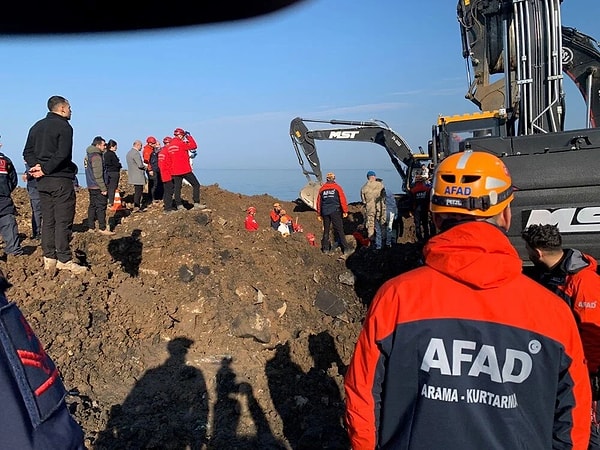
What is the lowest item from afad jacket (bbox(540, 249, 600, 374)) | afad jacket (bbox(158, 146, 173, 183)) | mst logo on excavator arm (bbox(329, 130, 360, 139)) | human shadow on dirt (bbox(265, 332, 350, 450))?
human shadow on dirt (bbox(265, 332, 350, 450))

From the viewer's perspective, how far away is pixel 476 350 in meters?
1.86

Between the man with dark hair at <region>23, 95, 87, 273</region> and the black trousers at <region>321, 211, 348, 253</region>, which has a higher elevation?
the man with dark hair at <region>23, 95, 87, 273</region>

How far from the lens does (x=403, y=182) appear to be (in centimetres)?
1620

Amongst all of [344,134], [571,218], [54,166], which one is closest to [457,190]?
[571,218]

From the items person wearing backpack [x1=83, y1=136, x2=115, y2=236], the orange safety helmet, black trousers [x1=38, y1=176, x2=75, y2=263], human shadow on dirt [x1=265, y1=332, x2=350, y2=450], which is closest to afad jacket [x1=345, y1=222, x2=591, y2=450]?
the orange safety helmet

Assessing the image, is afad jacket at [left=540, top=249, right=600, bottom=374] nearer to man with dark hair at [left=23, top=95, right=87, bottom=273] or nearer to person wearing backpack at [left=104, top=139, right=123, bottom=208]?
man with dark hair at [left=23, top=95, right=87, bottom=273]

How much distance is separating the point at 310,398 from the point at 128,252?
189 inches

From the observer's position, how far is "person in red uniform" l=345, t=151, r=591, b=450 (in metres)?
1.85

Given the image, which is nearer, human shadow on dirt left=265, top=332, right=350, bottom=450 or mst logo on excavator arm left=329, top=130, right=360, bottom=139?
human shadow on dirt left=265, top=332, right=350, bottom=450

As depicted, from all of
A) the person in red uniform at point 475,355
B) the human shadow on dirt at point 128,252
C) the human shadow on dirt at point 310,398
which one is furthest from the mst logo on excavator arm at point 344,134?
the person in red uniform at point 475,355

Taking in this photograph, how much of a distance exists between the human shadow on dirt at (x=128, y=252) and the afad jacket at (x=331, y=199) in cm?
404

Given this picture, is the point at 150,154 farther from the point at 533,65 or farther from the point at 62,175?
the point at 533,65

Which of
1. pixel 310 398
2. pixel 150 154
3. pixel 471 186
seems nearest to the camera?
pixel 471 186

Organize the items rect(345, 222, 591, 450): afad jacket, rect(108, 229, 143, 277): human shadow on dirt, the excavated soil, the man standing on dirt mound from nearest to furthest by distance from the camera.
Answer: rect(345, 222, 591, 450): afad jacket → the excavated soil → rect(108, 229, 143, 277): human shadow on dirt → the man standing on dirt mound
